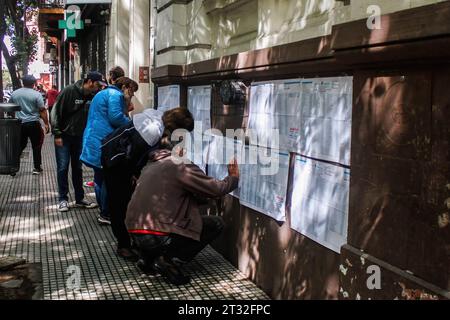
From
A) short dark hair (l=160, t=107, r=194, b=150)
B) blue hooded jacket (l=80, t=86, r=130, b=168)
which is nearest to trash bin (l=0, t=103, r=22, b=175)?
blue hooded jacket (l=80, t=86, r=130, b=168)

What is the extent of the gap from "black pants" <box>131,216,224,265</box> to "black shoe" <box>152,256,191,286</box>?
0.06 meters

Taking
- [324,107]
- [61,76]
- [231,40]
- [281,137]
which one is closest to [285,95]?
[281,137]

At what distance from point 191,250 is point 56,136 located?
3.43 metres

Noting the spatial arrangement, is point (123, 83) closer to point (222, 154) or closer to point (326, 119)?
point (222, 154)

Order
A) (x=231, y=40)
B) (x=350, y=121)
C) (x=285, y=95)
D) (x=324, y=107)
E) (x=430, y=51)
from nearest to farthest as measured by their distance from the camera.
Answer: (x=430, y=51) → (x=350, y=121) → (x=324, y=107) → (x=285, y=95) → (x=231, y=40)

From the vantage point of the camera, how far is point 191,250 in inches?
188

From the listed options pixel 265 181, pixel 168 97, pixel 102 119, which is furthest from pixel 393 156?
pixel 168 97

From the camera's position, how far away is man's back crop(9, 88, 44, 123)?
9.86 meters

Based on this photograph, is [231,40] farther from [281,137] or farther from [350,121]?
[350,121]

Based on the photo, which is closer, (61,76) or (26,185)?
(26,185)

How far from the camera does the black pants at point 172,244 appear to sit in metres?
4.61

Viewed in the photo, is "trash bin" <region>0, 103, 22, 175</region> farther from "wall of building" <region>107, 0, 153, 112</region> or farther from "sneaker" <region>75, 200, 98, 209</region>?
"wall of building" <region>107, 0, 153, 112</region>

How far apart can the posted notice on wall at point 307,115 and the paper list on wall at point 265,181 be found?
0.12m

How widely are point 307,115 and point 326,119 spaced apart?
0.90 feet
